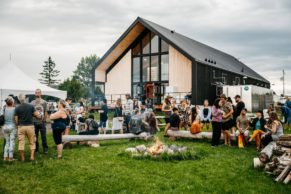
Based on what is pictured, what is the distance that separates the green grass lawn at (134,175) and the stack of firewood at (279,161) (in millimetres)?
202

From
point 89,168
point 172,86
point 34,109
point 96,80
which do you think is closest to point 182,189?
point 89,168

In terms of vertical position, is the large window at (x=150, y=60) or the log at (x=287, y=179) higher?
the large window at (x=150, y=60)

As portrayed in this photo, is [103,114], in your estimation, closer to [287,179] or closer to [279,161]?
[279,161]

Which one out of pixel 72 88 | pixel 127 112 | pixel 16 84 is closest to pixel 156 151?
pixel 127 112

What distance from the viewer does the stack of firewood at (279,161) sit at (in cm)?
604

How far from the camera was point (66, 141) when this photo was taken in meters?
9.58

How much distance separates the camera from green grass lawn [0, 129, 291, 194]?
5.61m

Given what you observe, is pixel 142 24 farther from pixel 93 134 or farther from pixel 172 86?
pixel 93 134

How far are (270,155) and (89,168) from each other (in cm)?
443

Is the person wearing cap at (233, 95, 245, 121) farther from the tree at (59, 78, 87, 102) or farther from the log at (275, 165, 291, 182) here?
the tree at (59, 78, 87, 102)

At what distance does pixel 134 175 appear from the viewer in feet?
21.2

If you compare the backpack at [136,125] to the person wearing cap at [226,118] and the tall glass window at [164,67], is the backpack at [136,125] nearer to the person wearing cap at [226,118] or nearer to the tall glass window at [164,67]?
the person wearing cap at [226,118]

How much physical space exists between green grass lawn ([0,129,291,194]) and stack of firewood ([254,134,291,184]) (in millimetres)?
202

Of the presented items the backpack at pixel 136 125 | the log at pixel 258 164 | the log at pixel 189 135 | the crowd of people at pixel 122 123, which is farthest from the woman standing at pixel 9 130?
the log at pixel 258 164
